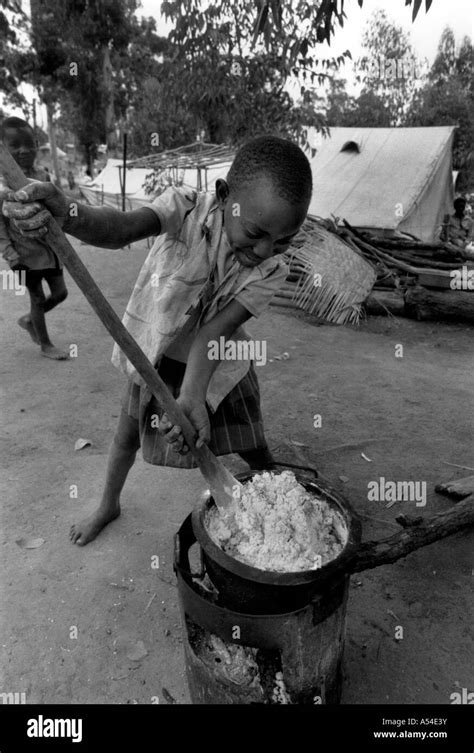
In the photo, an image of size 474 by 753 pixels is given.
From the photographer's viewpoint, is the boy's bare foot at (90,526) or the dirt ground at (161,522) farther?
the boy's bare foot at (90,526)

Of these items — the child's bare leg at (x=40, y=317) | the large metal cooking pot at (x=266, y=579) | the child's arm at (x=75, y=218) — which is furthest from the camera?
the child's bare leg at (x=40, y=317)

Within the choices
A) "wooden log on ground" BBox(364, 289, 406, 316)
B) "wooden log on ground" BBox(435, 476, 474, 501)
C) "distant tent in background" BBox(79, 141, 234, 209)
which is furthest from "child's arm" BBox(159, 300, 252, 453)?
"distant tent in background" BBox(79, 141, 234, 209)

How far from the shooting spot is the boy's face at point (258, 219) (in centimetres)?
141

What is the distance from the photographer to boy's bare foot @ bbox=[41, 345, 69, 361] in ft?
13.6

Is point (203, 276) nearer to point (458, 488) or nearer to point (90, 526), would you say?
point (90, 526)

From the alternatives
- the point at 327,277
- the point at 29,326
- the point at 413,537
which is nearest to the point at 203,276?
the point at 413,537

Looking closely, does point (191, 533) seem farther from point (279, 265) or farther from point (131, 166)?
point (131, 166)

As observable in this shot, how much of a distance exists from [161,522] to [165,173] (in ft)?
27.9

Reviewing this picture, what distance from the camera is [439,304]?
18.4 feet

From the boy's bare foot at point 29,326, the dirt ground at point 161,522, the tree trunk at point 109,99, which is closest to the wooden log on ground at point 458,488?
the dirt ground at point 161,522

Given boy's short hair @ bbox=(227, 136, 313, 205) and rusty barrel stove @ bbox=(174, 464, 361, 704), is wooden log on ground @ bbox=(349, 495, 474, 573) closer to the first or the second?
rusty barrel stove @ bbox=(174, 464, 361, 704)

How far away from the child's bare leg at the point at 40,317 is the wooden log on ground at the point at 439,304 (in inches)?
141

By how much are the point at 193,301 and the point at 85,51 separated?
1748 centimetres

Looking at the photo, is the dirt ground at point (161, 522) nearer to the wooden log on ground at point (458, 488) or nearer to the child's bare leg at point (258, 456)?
the wooden log on ground at point (458, 488)
